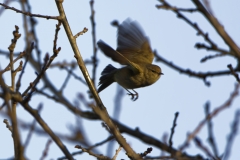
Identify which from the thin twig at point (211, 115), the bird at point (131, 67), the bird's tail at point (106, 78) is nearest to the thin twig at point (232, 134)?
the thin twig at point (211, 115)

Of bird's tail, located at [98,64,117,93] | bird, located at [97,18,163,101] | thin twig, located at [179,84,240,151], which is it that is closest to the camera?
thin twig, located at [179,84,240,151]

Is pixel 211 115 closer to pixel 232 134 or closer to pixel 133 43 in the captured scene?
pixel 232 134


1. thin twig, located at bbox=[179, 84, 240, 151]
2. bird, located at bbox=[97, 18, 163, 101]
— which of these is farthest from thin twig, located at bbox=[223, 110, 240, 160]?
bird, located at bbox=[97, 18, 163, 101]

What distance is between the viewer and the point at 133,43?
827cm

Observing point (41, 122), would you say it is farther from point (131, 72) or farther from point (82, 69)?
point (131, 72)

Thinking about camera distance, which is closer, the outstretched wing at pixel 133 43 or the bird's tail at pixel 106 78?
the outstretched wing at pixel 133 43

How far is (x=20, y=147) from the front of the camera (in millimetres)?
2881

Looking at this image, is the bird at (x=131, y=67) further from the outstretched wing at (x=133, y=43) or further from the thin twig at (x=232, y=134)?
the thin twig at (x=232, y=134)

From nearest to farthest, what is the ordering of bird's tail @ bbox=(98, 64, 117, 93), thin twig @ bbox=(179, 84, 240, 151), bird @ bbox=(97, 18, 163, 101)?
thin twig @ bbox=(179, 84, 240, 151) < bird @ bbox=(97, 18, 163, 101) < bird's tail @ bbox=(98, 64, 117, 93)

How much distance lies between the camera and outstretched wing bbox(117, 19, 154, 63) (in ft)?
25.8

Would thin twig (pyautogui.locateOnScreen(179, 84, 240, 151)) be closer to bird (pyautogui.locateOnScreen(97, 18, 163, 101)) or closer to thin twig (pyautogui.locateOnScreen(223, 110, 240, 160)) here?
thin twig (pyautogui.locateOnScreen(223, 110, 240, 160))

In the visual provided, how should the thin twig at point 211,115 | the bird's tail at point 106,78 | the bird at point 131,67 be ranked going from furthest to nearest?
the bird's tail at point 106,78 < the bird at point 131,67 < the thin twig at point 211,115

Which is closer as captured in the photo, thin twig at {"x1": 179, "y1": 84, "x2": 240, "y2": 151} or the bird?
thin twig at {"x1": 179, "y1": 84, "x2": 240, "y2": 151}

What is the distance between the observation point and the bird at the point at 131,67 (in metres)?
7.84
